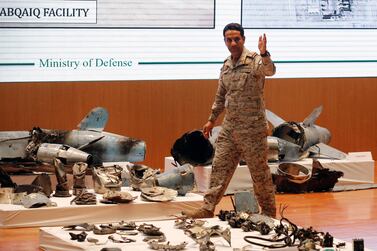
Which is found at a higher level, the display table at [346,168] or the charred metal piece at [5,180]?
the charred metal piece at [5,180]

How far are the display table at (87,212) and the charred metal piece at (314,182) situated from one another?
1961mm

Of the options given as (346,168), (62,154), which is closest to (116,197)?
(62,154)

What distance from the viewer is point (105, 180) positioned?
11.5 metres

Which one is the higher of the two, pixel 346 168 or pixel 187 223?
pixel 187 223

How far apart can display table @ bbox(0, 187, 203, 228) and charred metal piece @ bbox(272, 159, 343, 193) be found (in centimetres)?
196

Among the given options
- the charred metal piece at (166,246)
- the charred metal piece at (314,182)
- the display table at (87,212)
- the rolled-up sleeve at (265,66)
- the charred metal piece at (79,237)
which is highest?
the rolled-up sleeve at (265,66)

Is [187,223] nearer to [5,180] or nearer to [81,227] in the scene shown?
[81,227]

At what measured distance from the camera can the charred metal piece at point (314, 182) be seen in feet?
43.1

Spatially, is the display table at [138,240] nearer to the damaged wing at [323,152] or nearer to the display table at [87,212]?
the display table at [87,212]

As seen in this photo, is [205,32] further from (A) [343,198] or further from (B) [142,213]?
(B) [142,213]

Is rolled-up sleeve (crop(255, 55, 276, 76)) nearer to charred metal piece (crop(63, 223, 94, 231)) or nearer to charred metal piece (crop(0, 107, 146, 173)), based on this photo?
charred metal piece (crop(63, 223, 94, 231))

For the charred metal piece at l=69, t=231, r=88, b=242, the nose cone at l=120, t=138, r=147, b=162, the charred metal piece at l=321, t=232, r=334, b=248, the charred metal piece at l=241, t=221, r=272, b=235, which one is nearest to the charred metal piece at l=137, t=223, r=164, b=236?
the charred metal piece at l=69, t=231, r=88, b=242

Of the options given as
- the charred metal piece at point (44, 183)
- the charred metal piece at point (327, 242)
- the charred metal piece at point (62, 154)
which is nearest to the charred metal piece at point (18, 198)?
the charred metal piece at point (44, 183)

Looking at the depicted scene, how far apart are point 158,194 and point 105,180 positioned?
60 centimetres
